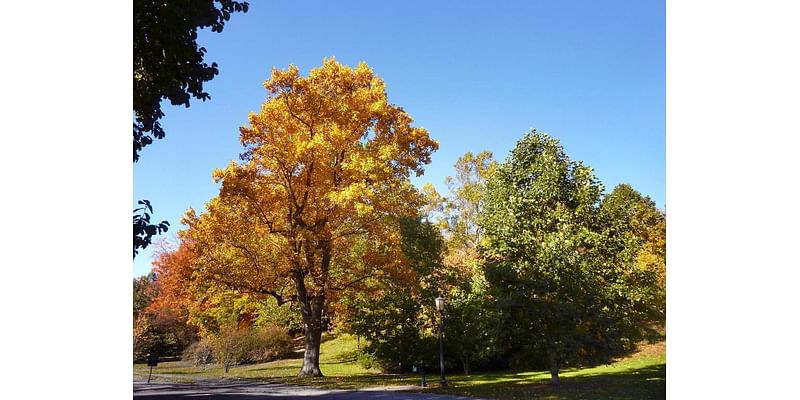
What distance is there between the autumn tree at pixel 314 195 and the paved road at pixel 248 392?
2.58 feet

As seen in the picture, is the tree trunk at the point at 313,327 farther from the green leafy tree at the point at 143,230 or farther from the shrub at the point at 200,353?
the green leafy tree at the point at 143,230

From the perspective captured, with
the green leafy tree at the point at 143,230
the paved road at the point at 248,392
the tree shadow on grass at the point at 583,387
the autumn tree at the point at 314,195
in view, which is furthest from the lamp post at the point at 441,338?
the green leafy tree at the point at 143,230

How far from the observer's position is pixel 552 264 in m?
6.28

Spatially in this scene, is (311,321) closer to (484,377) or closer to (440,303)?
(440,303)

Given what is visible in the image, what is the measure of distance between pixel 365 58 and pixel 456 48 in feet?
3.67

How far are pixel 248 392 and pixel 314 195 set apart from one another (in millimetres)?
2397

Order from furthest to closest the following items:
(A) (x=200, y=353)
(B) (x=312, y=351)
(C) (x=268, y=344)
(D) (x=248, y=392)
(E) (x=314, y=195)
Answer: (E) (x=314, y=195), (B) (x=312, y=351), (C) (x=268, y=344), (A) (x=200, y=353), (D) (x=248, y=392)

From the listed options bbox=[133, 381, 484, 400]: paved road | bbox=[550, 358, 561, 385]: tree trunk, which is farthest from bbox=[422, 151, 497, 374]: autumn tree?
bbox=[133, 381, 484, 400]: paved road

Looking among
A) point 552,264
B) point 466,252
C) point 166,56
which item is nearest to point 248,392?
point 466,252

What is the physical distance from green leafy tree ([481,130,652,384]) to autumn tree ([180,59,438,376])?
120 cm

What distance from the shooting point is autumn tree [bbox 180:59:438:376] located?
6289 millimetres
